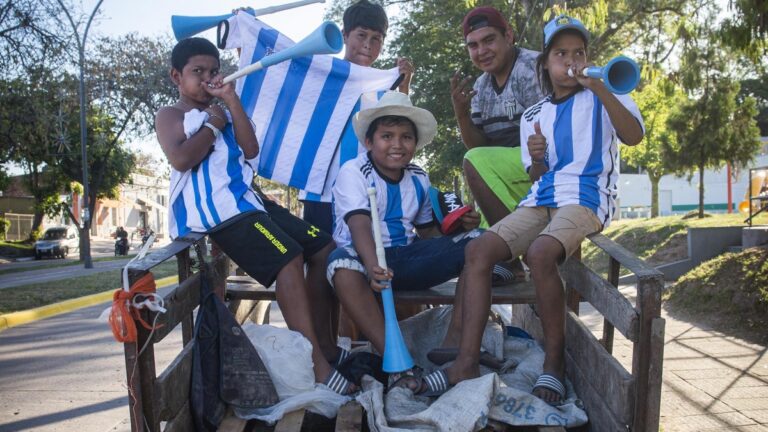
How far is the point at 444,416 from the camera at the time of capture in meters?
2.11

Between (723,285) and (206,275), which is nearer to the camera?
(206,275)

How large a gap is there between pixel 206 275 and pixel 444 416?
1161 millimetres

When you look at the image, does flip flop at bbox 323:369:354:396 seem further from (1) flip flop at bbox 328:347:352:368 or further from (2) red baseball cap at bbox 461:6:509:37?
(2) red baseball cap at bbox 461:6:509:37

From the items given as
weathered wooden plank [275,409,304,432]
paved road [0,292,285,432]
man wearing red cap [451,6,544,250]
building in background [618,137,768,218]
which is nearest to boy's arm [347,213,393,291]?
weathered wooden plank [275,409,304,432]

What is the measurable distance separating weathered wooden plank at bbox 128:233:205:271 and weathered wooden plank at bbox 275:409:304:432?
0.69m

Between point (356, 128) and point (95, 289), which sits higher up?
point (356, 128)

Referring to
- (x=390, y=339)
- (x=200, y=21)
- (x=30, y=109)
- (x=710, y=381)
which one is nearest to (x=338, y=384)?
(x=390, y=339)

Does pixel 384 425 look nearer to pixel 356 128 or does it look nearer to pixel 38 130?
pixel 356 128

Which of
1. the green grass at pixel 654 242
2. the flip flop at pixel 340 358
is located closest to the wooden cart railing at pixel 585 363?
the flip flop at pixel 340 358

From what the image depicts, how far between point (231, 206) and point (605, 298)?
1547 millimetres

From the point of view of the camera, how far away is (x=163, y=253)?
2.41 m

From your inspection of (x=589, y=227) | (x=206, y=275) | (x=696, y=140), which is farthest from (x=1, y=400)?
(x=696, y=140)

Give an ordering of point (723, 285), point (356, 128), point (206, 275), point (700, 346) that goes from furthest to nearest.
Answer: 1. point (723, 285)
2. point (700, 346)
3. point (356, 128)
4. point (206, 275)

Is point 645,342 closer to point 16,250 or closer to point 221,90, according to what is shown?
point 221,90
